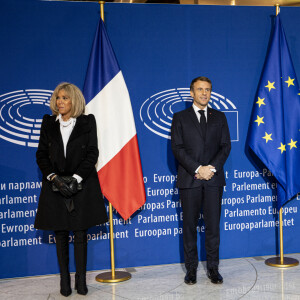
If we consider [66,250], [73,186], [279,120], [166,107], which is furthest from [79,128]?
[279,120]

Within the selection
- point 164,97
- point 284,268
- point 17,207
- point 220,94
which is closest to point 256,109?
point 220,94

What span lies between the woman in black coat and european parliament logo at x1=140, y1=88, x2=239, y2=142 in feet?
2.85

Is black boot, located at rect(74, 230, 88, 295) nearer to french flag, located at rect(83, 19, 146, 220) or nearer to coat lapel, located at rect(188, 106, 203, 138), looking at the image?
french flag, located at rect(83, 19, 146, 220)

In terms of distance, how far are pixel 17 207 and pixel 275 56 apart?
2.74 m

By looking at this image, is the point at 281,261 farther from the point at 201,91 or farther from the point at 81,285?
the point at 81,285

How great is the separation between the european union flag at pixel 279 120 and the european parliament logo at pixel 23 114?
195 cm

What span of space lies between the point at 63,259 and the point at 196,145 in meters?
1.37

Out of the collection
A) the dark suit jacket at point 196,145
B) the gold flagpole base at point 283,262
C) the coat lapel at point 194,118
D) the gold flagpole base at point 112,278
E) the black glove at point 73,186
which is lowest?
the gold flagpole base at point 112,278

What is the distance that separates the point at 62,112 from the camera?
135 inches

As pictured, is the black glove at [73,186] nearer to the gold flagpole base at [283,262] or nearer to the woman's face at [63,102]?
the woman's face at [63,102]

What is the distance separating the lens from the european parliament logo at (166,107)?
13.9 feet

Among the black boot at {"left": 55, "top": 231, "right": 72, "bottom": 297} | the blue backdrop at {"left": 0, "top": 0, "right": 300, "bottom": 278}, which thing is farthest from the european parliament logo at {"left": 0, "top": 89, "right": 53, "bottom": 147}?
the black boot at {"left": 55, "top": 231, "right": 72, "bottom": 297}

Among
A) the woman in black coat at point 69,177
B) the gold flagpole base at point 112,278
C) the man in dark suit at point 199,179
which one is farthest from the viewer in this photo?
the gold flagpole base at point 112,278

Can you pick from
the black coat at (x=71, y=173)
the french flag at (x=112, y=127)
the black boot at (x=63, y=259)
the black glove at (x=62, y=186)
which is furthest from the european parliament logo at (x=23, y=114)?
the black boot at (x=63, y=259)
